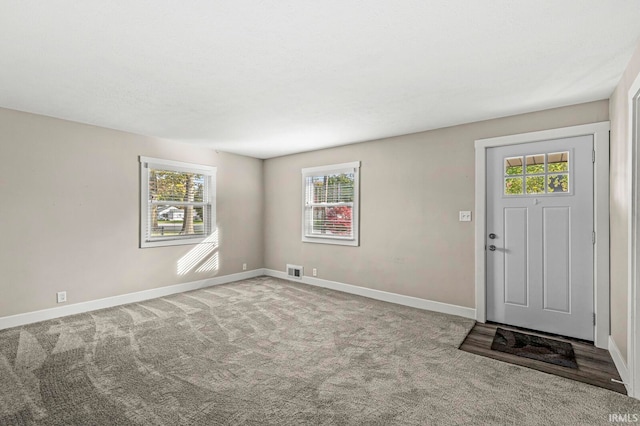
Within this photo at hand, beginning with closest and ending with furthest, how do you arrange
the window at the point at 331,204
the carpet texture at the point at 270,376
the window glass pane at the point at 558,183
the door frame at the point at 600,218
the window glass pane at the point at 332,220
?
the carpet texture at the point at 270,376, the door frame at the point at 600,218, the window glass pane at the point at 558,183, the window at the point at 331,204, the window glass pane at the point at 332,220

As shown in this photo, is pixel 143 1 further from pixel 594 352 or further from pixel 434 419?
pixel 594 352

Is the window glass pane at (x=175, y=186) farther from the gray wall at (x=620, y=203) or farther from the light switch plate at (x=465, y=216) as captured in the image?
the gray wall at (x=620, y=203)

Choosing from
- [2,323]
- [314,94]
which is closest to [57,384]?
[2,323]

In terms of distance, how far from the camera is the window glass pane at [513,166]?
3.61m

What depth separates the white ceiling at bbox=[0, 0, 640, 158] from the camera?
5.99 feet

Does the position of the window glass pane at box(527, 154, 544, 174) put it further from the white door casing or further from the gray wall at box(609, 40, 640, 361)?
the white door casing

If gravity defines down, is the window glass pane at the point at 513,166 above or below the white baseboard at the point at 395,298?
above

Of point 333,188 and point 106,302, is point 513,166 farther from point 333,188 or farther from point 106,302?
point 106,302

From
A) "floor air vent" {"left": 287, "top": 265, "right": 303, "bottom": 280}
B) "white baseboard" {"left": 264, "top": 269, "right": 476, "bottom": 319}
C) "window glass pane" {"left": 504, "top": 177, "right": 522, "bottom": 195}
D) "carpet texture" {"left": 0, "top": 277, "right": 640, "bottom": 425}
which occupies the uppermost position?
"window glass pane" {"left": 504, "top": 177, "right": 522, "bottom": 195}

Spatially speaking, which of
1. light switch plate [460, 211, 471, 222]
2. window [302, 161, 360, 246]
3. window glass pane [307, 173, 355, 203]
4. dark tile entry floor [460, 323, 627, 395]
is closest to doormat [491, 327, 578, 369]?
dark tile entry floor [460, 323, 627, 395]

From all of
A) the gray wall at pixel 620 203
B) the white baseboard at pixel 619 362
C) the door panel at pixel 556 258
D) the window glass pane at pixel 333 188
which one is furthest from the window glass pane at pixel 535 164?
the window glass pane at pixel 333 188

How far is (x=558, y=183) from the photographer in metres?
3.36

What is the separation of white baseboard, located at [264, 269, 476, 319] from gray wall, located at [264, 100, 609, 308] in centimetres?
7

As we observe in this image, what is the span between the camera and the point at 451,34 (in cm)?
205
